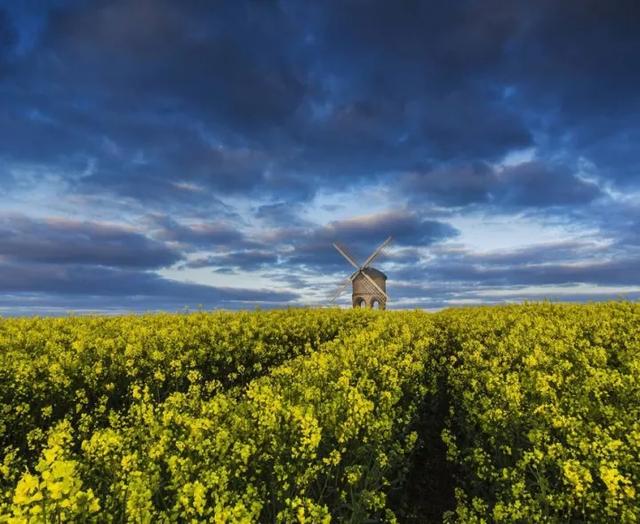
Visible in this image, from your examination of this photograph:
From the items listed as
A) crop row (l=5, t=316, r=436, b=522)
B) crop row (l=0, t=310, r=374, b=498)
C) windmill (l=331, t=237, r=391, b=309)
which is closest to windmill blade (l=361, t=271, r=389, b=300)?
windmill (l=331, t=237, r=391, b=309)

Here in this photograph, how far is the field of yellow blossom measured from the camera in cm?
569

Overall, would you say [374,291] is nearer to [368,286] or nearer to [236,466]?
[368,286]

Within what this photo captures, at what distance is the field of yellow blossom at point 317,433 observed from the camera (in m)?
5.69

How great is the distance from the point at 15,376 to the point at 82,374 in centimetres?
160

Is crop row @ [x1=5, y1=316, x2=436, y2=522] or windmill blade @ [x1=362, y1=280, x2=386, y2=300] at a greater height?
windmill blade @ [x1=362, y1=280, x2=386, y2=300]

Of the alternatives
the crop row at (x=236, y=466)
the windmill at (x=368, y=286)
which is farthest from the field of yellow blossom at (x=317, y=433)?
the windmill at (x=368, y=286)

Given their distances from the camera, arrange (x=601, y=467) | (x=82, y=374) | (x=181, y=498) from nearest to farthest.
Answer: (x=181, y=498)
(x=601, y=467)
(x=82, y=374)

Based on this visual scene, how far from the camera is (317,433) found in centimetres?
618

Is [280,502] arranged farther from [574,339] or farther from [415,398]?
[574,339]

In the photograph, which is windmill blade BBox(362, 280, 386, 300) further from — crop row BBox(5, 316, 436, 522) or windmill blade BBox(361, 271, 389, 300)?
crop row BBox(5, 316, 436, 522)

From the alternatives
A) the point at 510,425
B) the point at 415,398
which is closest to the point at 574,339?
the point at 415,398

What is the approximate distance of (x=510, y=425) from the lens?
8508 millimetres

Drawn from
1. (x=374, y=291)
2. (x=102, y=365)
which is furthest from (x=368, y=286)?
(x=102, y=365)

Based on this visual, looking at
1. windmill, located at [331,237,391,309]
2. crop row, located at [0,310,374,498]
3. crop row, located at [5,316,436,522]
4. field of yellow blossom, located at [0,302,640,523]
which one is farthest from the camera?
windmill, located at [331,237,391,309]
